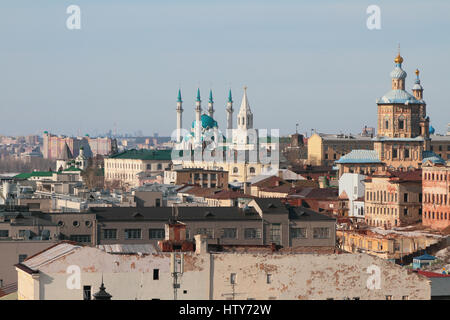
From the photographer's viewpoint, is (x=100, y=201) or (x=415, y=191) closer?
(x=100, y=201)

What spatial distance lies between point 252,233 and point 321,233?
10.8ft

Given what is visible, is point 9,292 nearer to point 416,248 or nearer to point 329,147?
point 416,248

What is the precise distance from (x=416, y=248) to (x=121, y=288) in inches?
1902

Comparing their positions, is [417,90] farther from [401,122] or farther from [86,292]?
[86,292]

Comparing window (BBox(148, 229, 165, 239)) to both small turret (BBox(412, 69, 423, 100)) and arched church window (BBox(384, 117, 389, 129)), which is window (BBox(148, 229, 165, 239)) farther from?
small turret (BBox(412, 69, 423, 100))

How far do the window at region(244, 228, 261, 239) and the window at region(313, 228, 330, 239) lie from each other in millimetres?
2716

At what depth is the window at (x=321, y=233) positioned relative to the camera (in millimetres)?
67938

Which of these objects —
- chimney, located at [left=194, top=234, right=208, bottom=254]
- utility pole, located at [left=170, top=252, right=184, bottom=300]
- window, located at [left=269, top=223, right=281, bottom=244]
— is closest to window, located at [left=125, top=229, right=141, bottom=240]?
window, located at [left=269, top=223, right=281, bottom=244]

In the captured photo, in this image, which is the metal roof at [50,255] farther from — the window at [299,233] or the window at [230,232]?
the window at [299,233]

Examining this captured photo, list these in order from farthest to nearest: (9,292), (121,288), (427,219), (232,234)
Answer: (427,219), (232,234), (9,292), (121,288)

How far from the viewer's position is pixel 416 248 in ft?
284

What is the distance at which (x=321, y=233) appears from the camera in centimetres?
6794

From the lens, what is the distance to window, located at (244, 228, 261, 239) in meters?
67.1

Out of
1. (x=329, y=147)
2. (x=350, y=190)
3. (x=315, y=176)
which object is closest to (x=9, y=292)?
(x=350, y=190)
